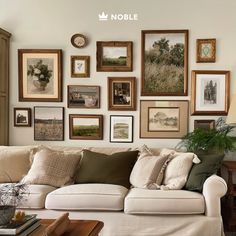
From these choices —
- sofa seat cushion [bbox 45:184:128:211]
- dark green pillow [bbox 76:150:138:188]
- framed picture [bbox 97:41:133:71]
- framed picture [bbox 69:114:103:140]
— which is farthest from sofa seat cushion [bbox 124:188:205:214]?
framed picture [bbox 97:41:133:71]

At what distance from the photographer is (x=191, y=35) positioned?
4516mm

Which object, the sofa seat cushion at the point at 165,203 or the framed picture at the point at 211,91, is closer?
the sofa seat cushion at the point at 165,203

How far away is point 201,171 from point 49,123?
2045mm

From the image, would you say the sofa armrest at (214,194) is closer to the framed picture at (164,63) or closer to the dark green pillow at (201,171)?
the dark green pillow at (201,171)

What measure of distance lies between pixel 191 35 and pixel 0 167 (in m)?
2.66

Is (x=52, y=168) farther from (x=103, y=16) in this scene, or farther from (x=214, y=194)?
(x=103, y=16)

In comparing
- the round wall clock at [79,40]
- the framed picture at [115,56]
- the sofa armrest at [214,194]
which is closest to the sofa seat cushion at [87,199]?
the sofa armrest at [214,194]

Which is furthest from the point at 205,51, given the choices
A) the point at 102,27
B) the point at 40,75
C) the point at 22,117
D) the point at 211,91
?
the point at 22,117

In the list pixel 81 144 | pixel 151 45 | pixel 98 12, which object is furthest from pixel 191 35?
pixel 81 144

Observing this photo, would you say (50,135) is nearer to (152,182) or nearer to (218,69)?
(152,182)

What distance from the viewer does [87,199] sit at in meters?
3.40

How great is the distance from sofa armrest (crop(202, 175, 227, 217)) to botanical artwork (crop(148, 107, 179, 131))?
1.31 meters

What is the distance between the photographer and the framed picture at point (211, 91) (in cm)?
449

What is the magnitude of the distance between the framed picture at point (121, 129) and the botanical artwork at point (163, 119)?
248mm
